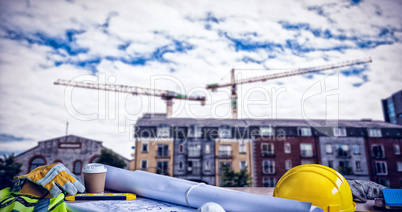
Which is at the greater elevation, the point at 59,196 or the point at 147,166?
the point at 59,196

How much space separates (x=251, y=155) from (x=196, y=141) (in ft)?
25.0

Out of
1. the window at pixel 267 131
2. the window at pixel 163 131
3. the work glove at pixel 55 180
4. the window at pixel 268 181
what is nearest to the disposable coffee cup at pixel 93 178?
the work glove at pixel 55 180

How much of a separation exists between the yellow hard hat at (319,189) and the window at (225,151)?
30.2 metres

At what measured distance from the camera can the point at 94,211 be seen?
3.47 meters

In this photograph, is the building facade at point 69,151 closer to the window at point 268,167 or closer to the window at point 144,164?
the window at point 144,164

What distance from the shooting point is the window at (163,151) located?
→ 33.6 meters

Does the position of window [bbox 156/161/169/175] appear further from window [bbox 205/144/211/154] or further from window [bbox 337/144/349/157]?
window [bbox 337/144/349/157]

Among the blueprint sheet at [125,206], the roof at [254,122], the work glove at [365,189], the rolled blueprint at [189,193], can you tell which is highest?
the roof at [254,122]

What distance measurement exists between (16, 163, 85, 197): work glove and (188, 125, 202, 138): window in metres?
30.3

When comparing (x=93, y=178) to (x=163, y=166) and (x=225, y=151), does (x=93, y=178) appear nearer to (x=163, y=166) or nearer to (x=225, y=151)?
(x=163, y=166)

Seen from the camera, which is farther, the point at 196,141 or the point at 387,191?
the point at 196,141

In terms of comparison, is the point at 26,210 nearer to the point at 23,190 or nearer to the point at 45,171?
the point at 23,190

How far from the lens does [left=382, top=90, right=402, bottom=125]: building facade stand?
50531mm

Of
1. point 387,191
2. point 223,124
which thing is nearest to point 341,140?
point 223,124
